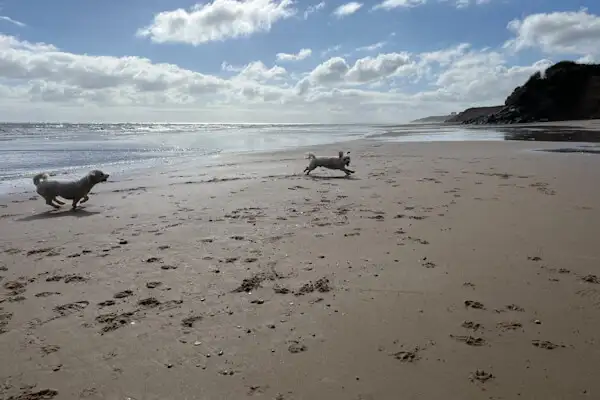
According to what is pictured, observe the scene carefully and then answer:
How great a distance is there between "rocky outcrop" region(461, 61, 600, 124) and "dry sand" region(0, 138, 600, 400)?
57509 mm

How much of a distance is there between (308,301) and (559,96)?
67320mm

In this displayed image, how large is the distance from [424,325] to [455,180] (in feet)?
26.4

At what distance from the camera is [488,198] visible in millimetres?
8641

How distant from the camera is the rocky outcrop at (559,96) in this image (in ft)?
185

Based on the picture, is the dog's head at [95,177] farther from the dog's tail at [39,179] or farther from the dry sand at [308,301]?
the dry sand at [308,301]

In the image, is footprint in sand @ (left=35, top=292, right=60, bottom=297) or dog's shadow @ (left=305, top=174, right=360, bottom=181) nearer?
footprint in sand @ (left=35, top=292, right=60, bottom=297)

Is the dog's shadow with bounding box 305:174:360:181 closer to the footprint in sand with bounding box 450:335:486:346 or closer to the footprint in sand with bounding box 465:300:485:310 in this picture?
the footprint in sand with bounding box 465:300:485:310

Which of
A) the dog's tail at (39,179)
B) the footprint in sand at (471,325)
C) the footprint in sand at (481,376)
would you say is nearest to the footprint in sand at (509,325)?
the footprint in sand at (471,325)

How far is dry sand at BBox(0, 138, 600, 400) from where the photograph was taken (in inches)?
118

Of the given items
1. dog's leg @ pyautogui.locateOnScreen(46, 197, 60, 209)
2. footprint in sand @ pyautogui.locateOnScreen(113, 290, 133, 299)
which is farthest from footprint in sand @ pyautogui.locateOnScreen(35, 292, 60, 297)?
dog's leg @ pyautogui.locateOnScreen(46, 197, 60, 209)

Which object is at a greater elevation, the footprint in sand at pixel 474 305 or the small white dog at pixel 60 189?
the small white dog at pixel 60 189

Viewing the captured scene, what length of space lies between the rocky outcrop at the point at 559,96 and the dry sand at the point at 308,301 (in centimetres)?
5751

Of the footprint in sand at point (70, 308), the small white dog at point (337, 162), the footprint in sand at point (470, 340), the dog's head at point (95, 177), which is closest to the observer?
the footprint in sand at point (470, 340)

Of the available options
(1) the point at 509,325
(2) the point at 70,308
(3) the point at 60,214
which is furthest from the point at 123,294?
(3) the point at 60,214
